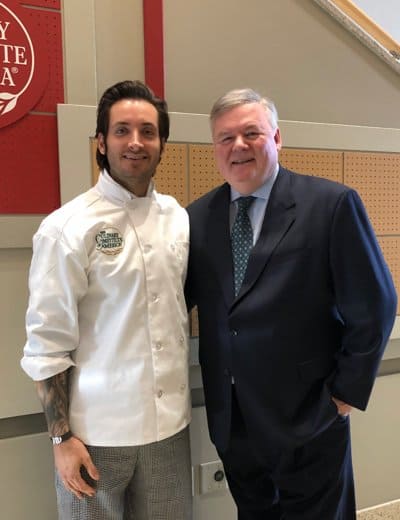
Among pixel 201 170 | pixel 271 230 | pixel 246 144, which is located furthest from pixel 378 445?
pixel 246 144

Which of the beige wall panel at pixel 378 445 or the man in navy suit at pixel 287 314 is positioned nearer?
the man in navy suit at pixel 287 314

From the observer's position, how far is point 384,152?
206cm

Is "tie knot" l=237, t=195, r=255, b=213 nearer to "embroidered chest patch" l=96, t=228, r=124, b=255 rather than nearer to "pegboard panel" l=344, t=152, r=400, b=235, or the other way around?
"embroidered chest patch" l=96, t=228, r=124, b=255

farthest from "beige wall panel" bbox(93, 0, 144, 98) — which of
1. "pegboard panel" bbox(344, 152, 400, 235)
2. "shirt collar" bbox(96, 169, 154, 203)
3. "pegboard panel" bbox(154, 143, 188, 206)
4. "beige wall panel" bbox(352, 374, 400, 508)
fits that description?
"beige wall panel" bbox(352, 374, 400, 508)

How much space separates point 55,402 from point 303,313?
0.74 m

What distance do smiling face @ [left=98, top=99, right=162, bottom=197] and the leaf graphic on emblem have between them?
0.40 meters

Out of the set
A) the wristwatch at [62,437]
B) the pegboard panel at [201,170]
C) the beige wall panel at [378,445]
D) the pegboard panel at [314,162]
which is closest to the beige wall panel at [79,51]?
the pegboard panel at [201,170]

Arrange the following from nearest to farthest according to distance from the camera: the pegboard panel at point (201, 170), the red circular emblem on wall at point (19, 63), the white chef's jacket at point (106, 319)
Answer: the white chef's jacket at point (106, 319)
the red circular emblem on wall at point (19, 63)
the pegboard panel at point (201, 170)

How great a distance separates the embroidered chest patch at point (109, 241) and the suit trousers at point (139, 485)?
0.56 m

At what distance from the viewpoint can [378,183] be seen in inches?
80.9

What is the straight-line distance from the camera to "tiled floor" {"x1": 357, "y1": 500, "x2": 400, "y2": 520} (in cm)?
217

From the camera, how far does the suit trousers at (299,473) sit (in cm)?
139

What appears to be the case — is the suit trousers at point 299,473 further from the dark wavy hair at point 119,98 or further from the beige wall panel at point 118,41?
the beige wall panel at point 118,41

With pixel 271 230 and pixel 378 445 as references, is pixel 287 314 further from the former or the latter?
pixel 378 445
